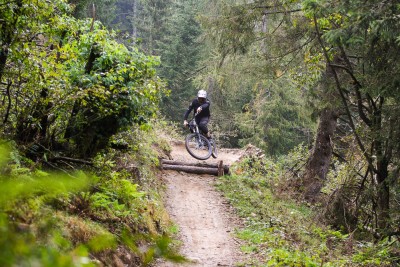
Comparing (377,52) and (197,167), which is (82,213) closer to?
(377,52)

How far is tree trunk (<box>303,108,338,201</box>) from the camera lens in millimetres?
14648

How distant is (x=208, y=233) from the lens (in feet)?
32.7

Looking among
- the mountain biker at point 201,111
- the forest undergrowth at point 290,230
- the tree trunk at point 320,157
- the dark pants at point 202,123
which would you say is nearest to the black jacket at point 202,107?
the mountain biker at point 201,111

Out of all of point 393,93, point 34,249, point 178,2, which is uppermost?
point 178,2

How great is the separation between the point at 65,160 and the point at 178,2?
117ft

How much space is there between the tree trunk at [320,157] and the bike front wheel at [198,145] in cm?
362

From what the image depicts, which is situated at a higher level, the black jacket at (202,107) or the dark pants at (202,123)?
the black jacket at (202,107)

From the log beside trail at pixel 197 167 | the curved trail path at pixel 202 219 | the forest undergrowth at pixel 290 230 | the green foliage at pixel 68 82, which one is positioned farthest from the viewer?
the log beside trail at pixel 197 167

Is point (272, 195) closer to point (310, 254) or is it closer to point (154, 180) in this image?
point (154, 180)

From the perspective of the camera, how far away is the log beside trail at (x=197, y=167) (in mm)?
15531

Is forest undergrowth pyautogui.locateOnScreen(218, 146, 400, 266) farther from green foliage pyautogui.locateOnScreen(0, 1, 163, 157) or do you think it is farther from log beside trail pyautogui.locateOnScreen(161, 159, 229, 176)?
green foliage pyautogui.locateOnScreen(0, 1, 163, 157)

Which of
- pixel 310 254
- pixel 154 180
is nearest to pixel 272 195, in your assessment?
pixel 154 180

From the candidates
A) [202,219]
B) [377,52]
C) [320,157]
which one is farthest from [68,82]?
[320,157]

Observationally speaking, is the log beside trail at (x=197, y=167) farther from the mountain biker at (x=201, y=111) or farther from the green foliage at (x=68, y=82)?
the green foliage at (x=68, y=82)
